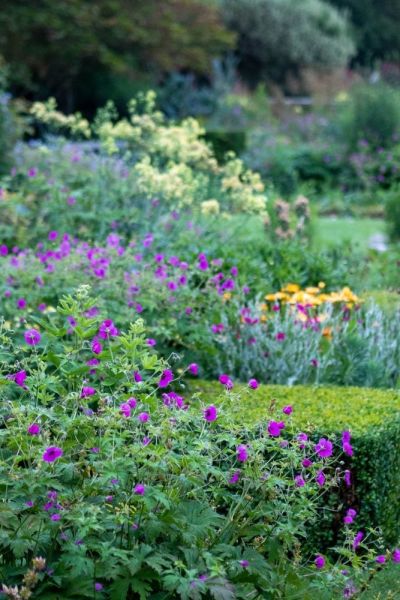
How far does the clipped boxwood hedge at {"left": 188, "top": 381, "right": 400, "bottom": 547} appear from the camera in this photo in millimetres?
3686

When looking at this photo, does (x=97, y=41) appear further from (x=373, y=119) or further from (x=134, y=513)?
(x=134, y=513)

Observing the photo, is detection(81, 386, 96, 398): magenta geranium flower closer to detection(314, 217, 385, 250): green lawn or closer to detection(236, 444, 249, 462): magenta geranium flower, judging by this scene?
detection(236, 444, 249, 462): magenta geranium flower

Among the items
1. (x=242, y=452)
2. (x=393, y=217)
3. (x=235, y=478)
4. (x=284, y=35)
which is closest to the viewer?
(x=242, y=452)

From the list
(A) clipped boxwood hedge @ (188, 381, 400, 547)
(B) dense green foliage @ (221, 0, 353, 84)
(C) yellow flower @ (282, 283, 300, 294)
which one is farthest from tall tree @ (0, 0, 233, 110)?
(A) clipped boxwood hedge @ (188, 381, 400, 547)

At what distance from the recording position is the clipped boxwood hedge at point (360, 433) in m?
3.69

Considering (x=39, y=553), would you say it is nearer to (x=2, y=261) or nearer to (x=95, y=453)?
(x=95, y=453)

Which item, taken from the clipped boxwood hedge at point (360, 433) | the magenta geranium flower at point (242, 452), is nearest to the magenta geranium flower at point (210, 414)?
the magenta geranium flower at point (242, 452)

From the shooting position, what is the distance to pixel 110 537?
8.39ft

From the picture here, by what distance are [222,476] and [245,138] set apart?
1362 centimetres

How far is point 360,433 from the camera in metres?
3.68

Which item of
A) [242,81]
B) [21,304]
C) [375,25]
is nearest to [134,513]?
[21,304]

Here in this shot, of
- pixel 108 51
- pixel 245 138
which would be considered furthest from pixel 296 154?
pixel 108 51

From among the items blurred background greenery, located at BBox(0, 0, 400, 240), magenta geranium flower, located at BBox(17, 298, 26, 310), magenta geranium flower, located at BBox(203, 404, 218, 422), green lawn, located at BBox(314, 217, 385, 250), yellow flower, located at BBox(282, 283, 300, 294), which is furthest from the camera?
blurred background greenery, located at BBox(0, 0, 400, 240)

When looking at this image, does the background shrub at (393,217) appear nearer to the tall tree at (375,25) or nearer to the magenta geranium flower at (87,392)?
the magenta geranium flower at (87,392)
